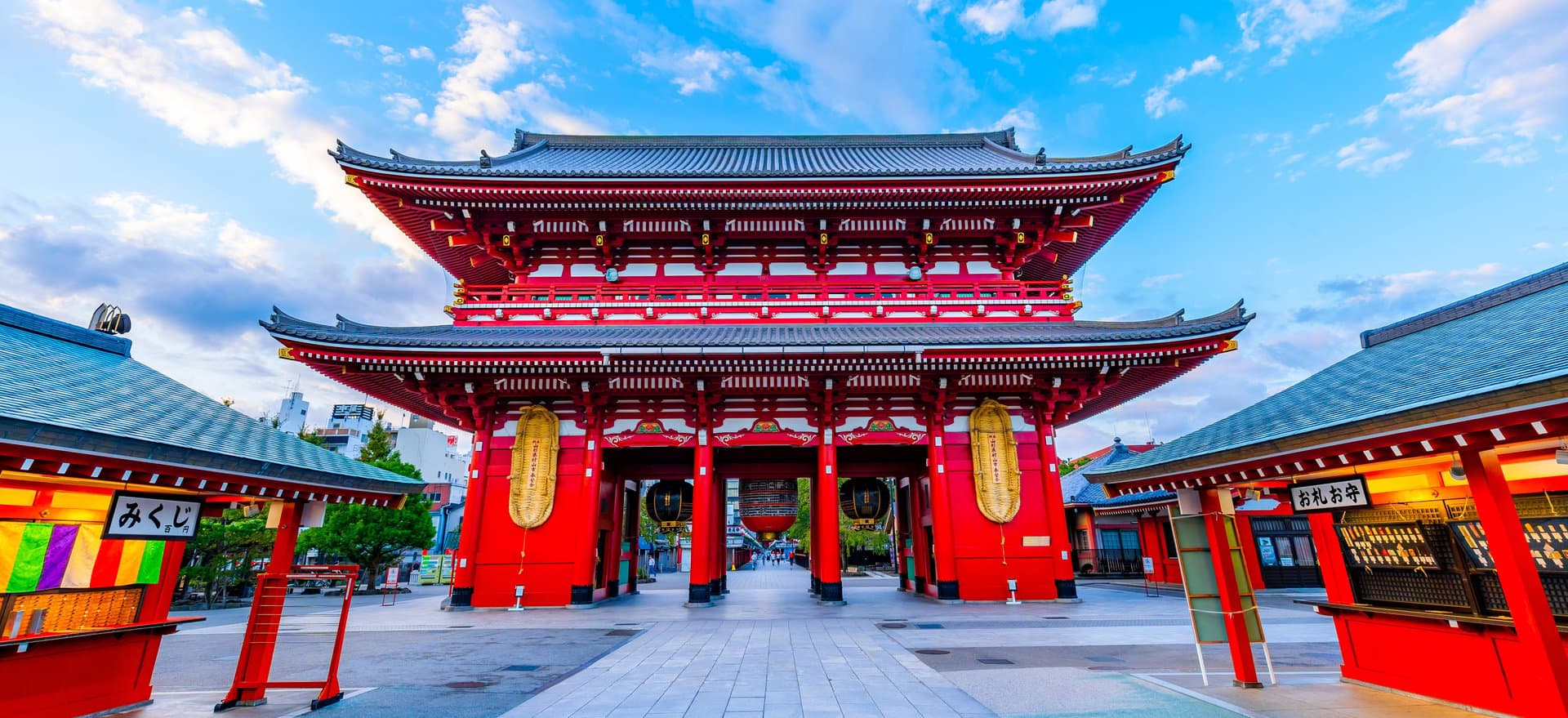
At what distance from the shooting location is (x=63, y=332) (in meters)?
7.29

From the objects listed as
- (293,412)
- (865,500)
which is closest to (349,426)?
(293,412)

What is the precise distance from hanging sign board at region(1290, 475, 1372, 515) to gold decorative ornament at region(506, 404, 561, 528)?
14.5m

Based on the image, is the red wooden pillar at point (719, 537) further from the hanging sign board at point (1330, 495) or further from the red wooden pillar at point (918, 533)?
the hanging sign board at point (1330, 495)

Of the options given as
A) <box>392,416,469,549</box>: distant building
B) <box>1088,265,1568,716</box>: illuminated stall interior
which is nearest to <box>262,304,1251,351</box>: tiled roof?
<box>1088,265,1568,716</box>: illuminated stall interior

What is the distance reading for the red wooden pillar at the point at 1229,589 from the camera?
22.6 feet

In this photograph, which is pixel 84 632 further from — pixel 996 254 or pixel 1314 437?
pixel 996 254

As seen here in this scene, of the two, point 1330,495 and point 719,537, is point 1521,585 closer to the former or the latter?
point 1330,495

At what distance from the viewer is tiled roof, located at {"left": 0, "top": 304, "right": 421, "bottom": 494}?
512 cm

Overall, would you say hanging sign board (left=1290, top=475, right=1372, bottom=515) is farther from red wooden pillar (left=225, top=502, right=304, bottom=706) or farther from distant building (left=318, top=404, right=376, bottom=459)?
distant building (left=318, top=404, right=376, bottom=459)

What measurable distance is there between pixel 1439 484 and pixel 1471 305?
3.03 m

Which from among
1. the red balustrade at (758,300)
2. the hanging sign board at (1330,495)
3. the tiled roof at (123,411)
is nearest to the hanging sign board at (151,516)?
the tiled roof at (123,411)

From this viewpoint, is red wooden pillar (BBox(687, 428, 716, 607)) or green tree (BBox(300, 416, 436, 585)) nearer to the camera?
red wooden pillar (BBox(687, 428, 716, 607))

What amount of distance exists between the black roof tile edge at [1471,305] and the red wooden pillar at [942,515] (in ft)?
28.2

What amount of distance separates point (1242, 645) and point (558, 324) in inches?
605
